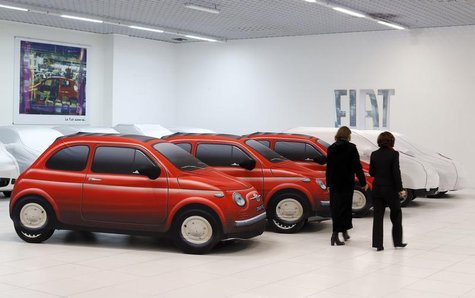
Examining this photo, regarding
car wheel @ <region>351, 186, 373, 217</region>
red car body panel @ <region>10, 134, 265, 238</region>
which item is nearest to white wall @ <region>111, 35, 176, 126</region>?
car wheel @ <region>351, 186, 373, 217</region>

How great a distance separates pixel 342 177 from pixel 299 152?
2.68 metres

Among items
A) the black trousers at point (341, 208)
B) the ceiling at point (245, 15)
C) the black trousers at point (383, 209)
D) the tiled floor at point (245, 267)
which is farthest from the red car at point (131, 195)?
the ceiling at point (245, 15)

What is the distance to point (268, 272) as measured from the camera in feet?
25.1

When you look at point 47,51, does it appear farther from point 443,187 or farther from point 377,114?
point 443,187

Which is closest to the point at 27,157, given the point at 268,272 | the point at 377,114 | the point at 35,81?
the point at 35,81

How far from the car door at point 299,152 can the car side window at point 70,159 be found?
3.97 m

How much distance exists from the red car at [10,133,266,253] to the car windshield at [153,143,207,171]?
0.02m

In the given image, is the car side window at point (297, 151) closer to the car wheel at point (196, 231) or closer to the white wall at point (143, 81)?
the car wheel at point (196, 231)

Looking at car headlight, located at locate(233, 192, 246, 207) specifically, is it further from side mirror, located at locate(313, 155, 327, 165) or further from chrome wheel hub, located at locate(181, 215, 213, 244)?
side mirror, located at locate(313, 155, 327, 165)

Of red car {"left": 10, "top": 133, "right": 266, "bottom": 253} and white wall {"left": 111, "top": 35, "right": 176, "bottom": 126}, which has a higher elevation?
white wall {"left": 111, "top": 35, "right": 176, "bottom": 126}

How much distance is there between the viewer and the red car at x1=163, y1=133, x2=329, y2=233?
408 inches

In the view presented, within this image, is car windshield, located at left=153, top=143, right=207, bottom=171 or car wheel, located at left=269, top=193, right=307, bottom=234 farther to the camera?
car wheel, located at left=269, top=193, right=307, bottom=234

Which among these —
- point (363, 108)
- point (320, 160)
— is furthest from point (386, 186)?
point (363, 108)

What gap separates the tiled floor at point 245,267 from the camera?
6762 millimetres
